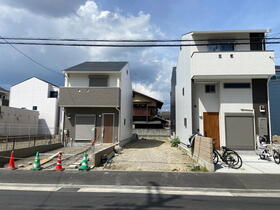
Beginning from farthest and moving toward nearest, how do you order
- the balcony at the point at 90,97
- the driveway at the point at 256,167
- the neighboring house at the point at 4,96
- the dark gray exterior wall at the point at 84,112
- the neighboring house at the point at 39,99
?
1. the neighboring house at the point at 4,96
2. the neighboring house at the point at 39,99
3. the dark gray exterior wall at the point at 84,112
4. the balcony at the point at 90,97
5. the driveway at the point at 256,167

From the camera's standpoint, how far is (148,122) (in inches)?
1223

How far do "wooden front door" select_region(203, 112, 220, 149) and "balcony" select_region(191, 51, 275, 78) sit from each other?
2.56m

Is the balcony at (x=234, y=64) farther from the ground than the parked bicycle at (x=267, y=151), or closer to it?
farther from the ground

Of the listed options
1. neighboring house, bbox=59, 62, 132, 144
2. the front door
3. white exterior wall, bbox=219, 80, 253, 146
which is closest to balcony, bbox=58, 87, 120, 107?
neighboring house, bbox=59, 62, 132, 144

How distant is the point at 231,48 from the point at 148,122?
19.8m

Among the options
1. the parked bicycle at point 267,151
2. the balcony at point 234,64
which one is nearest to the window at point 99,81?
the balcony at point 234,64

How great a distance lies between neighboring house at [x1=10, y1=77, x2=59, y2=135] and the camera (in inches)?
1019

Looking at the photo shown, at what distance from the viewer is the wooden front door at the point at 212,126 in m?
12.0

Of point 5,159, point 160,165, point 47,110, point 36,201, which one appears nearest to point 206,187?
point 160,165

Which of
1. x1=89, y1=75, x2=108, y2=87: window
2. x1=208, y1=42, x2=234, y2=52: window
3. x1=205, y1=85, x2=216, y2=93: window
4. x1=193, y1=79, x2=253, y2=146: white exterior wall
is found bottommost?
x1=193, y1=79, x2=253, y2=146: white exterior wall

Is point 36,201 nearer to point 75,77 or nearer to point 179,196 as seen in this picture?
point 179,196

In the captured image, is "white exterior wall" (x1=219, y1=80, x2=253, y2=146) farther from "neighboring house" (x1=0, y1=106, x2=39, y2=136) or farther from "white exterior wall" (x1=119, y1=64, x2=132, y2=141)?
"neighboring house" (x1=0, y1=106, x2=39, y2=136)

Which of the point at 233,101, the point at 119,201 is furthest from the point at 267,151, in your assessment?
the point at 119,201

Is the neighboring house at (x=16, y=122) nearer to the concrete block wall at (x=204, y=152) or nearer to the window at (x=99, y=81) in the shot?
the window at (x=99, y=81)
